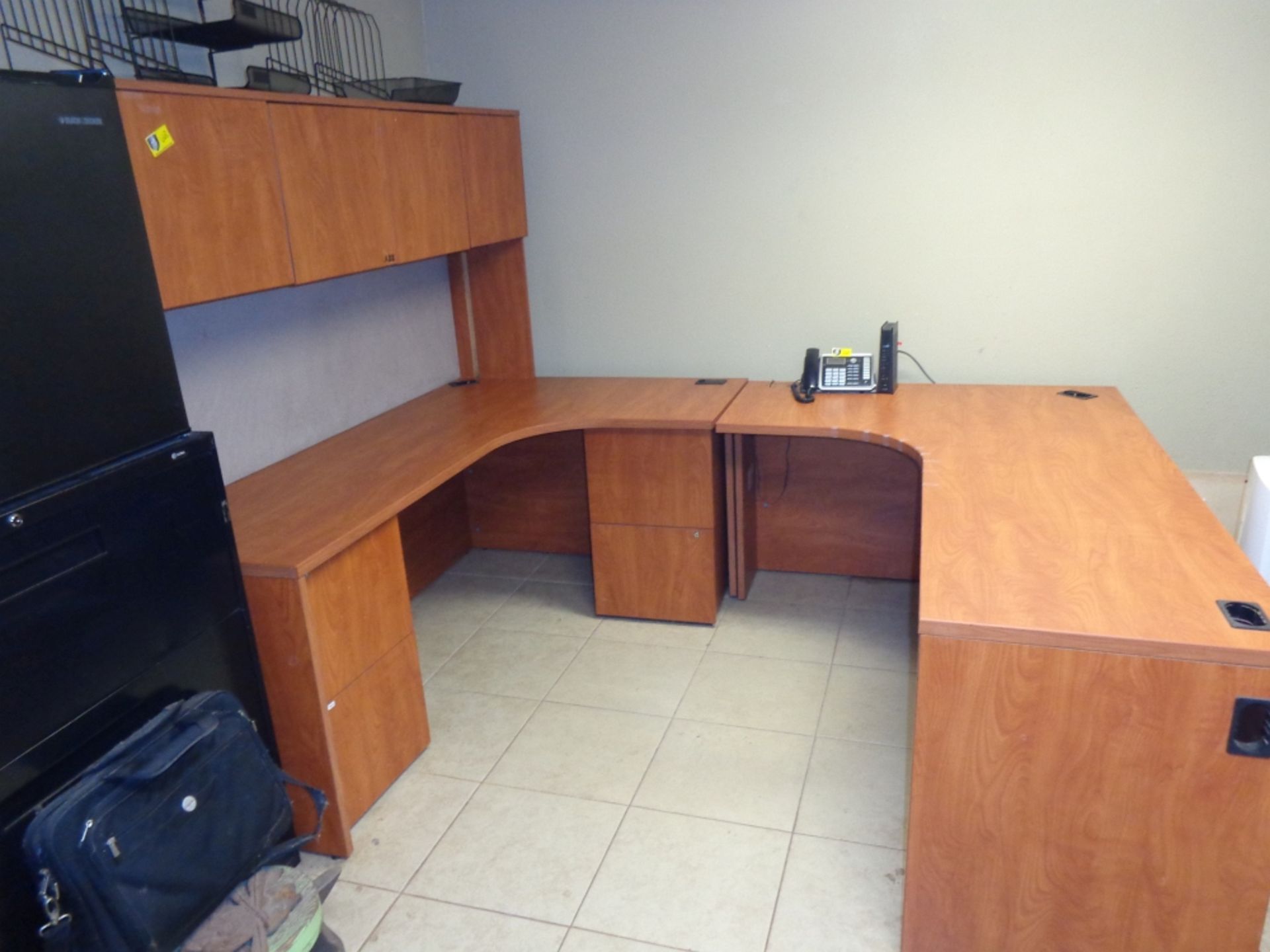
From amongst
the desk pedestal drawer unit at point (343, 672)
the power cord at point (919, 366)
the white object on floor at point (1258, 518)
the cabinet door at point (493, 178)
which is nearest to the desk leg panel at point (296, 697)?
the desk pedestal drawer unit at point (343, 672)

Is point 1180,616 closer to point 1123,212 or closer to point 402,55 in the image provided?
point 1123,212

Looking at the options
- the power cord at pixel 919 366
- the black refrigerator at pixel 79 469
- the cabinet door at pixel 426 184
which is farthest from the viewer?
the power cord at pixel 919 366

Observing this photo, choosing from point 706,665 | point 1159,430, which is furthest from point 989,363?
point 706,665

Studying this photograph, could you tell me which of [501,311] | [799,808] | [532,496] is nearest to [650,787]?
[799,808]

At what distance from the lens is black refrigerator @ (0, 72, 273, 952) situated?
60.4 inches

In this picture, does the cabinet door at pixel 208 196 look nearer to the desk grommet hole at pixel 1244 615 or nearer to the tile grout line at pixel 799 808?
the tile grout line at pixel 799 808

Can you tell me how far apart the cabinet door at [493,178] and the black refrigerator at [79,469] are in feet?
5.73

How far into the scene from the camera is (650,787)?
258 cm

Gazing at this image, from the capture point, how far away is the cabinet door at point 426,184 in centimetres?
295

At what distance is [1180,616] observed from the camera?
65.4 inches

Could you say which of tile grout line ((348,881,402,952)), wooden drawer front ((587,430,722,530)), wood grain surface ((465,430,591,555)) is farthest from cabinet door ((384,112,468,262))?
tile grout line ((348,881,402,952))

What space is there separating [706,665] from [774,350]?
53.2 inches

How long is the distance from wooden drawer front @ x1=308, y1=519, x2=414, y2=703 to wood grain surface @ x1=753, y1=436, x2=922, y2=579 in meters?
1.67

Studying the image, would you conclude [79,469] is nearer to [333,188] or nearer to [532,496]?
[333,188]
